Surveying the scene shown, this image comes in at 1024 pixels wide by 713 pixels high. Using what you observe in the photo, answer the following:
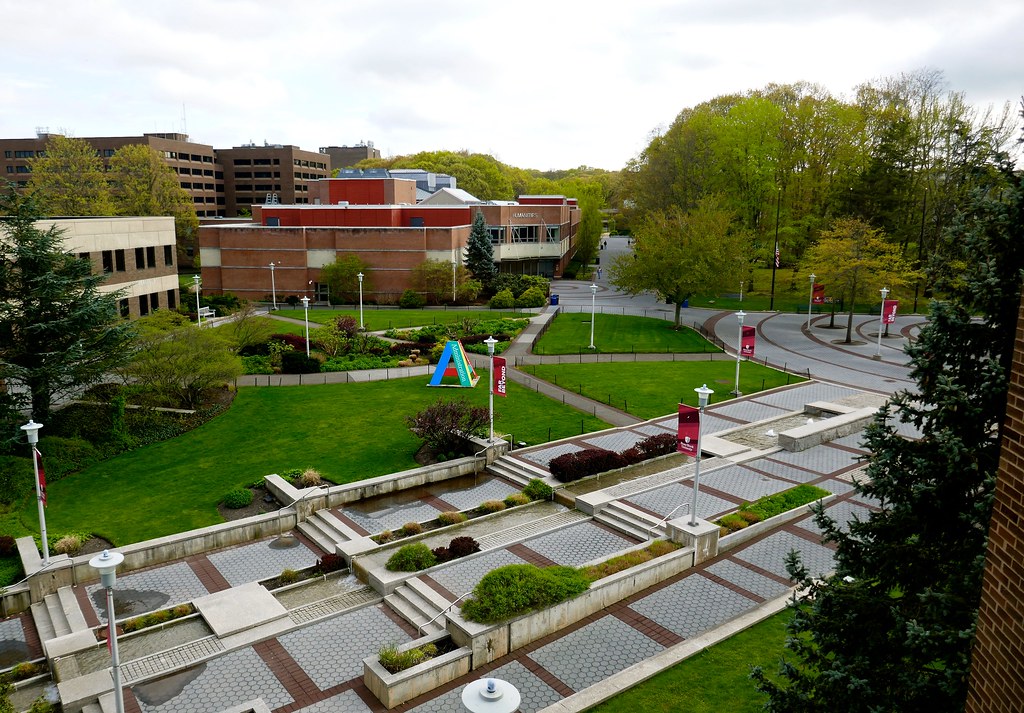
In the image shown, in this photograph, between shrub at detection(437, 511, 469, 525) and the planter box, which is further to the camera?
shrub at detection(437, 511, 469, 525)

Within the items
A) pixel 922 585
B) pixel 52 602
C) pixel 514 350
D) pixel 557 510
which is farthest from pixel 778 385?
pixel 52 602

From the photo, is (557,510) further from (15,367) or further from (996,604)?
(15,367)

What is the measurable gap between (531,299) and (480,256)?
8.09 m

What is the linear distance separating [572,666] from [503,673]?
Result: 1392mm

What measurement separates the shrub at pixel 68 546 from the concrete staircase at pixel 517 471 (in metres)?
12.4

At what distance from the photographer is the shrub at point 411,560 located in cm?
1795

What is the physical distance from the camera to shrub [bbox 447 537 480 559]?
1848 cm

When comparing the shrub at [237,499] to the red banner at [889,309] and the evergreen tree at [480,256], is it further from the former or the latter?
the evergreen tree at [480,256]

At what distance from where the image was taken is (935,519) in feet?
30.4

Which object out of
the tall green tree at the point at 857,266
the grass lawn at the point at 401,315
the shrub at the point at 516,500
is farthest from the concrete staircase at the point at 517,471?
the tall green tree at the point at 857,266

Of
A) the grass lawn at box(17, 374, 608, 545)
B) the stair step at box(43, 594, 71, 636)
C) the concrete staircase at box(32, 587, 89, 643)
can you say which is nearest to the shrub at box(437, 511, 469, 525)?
the grass lawn at box(17, 374, 608, 545)

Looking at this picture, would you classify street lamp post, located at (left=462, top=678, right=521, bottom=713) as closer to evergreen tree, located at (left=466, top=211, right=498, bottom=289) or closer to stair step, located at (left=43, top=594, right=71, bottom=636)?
stair step, located at (left=43, top=594, right=71, bottom=636)

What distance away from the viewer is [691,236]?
49469 millimetres

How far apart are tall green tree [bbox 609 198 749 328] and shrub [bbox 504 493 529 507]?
2989 centimetres
